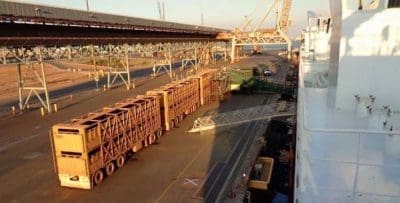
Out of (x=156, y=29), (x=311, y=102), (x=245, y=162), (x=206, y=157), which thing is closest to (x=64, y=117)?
(x=206, y=157)

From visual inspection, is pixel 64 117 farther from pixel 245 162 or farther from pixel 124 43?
pixel 245 162

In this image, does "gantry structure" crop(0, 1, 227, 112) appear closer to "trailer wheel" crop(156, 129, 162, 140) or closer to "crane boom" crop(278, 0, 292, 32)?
"trailer wheel" crop(156, 129, 162, 140)

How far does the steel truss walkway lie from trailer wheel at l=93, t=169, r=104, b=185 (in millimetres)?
10596

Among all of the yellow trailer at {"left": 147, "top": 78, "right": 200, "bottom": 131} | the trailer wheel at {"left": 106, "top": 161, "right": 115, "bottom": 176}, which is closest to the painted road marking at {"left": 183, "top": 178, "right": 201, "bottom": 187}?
the trailer wheel at {"left": 106, "top": 161, "right": 115, "bottom": 176}

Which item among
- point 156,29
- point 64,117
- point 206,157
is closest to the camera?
point 206,157

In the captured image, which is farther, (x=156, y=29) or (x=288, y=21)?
(x=288, y=21)

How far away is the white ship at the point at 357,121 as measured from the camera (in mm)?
6273

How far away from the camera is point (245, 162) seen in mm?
21000

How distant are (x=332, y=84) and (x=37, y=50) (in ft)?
105

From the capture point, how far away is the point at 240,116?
101 feet

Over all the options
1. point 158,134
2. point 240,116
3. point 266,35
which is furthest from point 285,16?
point 158,134

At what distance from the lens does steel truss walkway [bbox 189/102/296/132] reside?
28.7 m

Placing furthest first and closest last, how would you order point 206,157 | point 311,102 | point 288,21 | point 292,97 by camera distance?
point 288,21 → point 292,97 → point 206,157 → point 311,102

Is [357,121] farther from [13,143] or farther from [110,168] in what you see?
[13,143]
